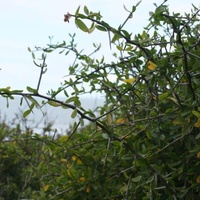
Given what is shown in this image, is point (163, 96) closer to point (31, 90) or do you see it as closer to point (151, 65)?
point (151, 65)

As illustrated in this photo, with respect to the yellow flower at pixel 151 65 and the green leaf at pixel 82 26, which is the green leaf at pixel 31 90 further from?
the yellow flower at pixel 151 65

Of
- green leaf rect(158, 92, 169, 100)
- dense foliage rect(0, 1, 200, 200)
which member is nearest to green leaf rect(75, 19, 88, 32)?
dense foliage rect(0, 1, 200, 200)

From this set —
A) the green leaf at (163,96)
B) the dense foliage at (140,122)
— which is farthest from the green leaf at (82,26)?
the green leaf at (163,96)

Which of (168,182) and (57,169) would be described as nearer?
(168,182)

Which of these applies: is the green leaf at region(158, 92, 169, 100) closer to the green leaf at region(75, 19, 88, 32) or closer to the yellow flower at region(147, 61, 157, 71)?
the yellow flower at region(147, 61, 157, 71)

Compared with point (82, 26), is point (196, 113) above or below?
below

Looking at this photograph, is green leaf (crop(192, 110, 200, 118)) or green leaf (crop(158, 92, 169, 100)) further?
green leaf (crop(158, 92, 169, 100))

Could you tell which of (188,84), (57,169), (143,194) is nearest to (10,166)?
(57,169)

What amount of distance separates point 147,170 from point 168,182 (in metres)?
0.07

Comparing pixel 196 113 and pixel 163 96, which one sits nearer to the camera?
pixel 196 113

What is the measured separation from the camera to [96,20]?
1360mm

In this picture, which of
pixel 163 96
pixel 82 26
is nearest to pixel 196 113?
pixel 163 96

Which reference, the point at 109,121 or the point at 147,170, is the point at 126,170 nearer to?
the point at 147,170

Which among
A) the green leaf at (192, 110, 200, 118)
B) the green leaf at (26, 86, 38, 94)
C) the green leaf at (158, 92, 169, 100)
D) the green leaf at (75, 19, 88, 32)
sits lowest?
the green leaf at (192, 110, 200, 118)
